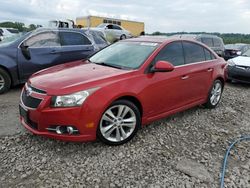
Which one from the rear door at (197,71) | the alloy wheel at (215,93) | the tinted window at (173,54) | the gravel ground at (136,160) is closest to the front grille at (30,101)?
the gravel ground at (136,160)

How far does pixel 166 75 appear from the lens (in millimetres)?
4098

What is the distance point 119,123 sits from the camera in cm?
359

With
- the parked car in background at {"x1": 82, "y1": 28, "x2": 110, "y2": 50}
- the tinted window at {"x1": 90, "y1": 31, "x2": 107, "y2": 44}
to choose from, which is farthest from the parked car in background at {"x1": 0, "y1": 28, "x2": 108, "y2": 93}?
the tinted window at {"x1": 90, "y1": 31, "x2": 107, "y2": 44}

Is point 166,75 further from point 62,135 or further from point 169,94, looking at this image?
point 62,135

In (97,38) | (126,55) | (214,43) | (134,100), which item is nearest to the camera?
(134,100)

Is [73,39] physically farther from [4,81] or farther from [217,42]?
[217,42]

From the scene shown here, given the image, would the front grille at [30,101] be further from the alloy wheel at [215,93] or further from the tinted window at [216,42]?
the tinted window at [216,42]

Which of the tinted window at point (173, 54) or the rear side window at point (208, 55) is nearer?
the tinted window at point (173, 54)

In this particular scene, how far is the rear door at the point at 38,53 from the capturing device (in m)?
6.11

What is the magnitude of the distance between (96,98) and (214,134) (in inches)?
88.9

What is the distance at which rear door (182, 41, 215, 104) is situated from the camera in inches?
182

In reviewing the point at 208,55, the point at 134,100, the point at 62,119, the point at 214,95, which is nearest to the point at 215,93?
the point at 214,95

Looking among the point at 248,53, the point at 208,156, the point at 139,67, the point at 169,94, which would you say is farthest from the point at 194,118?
the point at 248,53

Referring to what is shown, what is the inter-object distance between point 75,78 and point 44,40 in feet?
11.9
